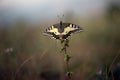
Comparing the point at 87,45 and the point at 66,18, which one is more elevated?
the point at 66,18

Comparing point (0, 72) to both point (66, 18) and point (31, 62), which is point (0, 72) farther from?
point (66, 18)

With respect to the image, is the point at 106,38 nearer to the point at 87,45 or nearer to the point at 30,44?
the point at 87,45

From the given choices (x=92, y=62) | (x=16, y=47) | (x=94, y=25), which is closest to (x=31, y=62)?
(x=16, y=47)

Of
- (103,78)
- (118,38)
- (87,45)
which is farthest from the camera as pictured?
(87,45)

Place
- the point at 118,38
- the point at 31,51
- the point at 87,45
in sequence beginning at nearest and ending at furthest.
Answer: the point at 31,51 < the point at 118,38 < the point at 87,45

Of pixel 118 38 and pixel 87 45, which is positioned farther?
pixel 87 45

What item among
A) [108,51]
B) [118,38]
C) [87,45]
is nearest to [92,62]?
[108,51]
